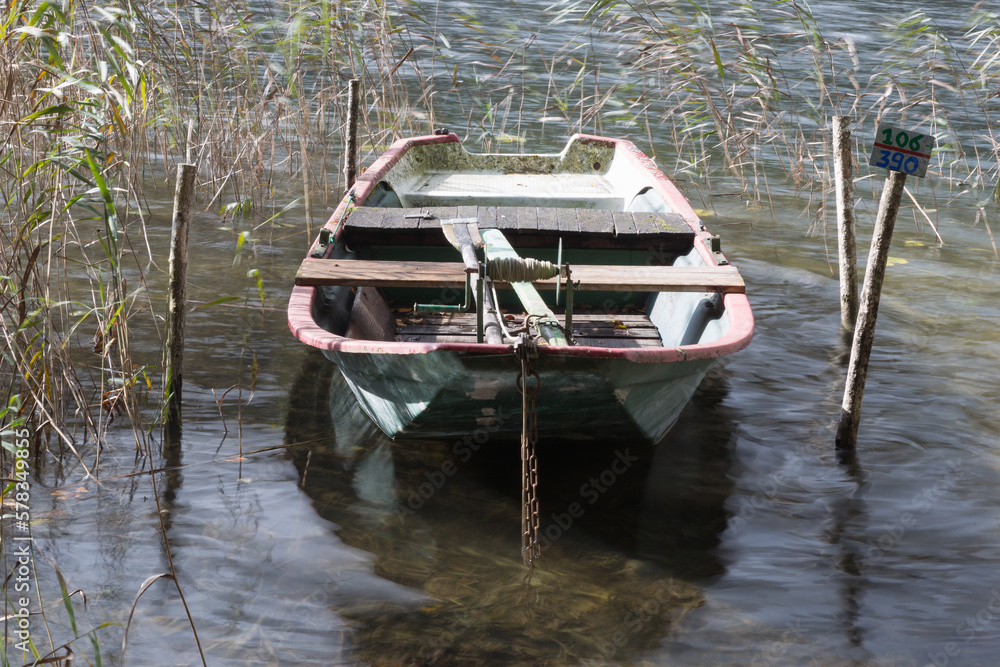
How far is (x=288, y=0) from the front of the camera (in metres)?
6.19

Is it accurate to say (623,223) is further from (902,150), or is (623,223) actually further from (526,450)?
(526,450)

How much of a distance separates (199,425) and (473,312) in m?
1.56

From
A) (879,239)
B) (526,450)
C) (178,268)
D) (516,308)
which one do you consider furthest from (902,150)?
(178,268)

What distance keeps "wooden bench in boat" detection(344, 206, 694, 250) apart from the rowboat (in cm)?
1

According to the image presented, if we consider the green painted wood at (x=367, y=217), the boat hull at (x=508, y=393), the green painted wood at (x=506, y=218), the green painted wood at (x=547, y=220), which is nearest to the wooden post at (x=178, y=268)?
the boat hull at (x=508, y=393)

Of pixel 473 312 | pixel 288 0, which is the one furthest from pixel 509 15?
pixel 473 312

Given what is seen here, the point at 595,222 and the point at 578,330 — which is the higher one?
the point at 595,222

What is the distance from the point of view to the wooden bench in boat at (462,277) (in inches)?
145

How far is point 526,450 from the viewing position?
299 centimetres

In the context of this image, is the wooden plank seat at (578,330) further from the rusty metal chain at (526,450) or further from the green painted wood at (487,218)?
the rusty metal chain at (526,450)

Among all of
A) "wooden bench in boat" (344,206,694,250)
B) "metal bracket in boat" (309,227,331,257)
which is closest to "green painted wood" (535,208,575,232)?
"wooden bench in boat" (344,206,694,250)

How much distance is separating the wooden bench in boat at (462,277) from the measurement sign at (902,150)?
764 mm

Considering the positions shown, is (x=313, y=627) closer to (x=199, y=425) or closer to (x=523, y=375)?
(x=523, y=375)

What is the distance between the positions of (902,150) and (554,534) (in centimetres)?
215
